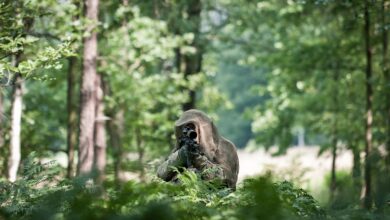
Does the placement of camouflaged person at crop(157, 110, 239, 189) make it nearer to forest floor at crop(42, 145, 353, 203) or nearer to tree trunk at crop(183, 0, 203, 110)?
forest floor at crop(42, 145, 353, 203)

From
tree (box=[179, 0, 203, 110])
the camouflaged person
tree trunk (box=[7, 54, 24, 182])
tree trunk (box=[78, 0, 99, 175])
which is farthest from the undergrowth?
tree (box=[179, 0, 203, 110])

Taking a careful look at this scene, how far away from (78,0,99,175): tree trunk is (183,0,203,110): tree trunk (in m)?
8.92

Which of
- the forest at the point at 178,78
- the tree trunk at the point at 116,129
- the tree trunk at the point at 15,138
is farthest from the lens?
the tree trunk at the point at 116,129

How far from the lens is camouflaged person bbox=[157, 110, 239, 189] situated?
8070 millimetres

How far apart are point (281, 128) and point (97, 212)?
24.0m

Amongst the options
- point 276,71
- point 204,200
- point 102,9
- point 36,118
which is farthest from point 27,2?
point 276,71

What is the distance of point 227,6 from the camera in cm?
2755

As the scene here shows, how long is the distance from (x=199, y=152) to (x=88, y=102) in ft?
24.9

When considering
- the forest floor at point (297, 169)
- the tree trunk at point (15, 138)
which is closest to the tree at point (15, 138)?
the tree trunk at point (15, 138)

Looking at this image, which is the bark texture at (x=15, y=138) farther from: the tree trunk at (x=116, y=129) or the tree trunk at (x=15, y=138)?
the tree trunk at (x=116, y=129)

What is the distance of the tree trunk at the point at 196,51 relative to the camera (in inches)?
980

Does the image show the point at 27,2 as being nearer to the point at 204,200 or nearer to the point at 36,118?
the point at 204,200

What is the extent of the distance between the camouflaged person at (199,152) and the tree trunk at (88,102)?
6995 mm

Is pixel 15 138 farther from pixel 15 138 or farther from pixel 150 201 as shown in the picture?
pixel 150 201
